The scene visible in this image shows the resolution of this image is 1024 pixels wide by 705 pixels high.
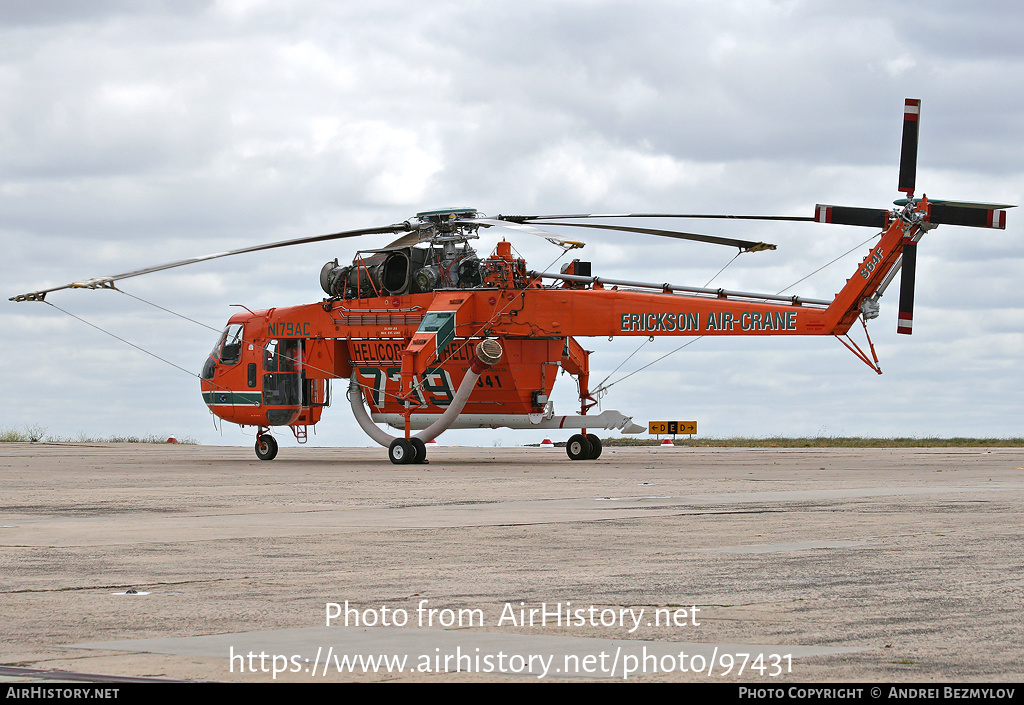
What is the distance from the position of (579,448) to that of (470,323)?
189 inches

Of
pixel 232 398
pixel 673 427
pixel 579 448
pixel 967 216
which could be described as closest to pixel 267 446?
pixel 232 398

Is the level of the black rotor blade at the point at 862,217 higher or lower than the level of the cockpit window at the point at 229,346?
higher

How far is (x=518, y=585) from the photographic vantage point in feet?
33.2

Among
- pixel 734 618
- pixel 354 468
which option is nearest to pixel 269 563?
pixel 734 618

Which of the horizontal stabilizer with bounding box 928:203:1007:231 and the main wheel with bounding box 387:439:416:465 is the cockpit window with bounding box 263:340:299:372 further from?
the horizontal stabilizer with bounding box 928:203:1007:231

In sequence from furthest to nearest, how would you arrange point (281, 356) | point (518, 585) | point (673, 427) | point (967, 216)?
1. point (673, 427)
2. point (281, 356)
3. point (967, 216)
4. point (518, 585)

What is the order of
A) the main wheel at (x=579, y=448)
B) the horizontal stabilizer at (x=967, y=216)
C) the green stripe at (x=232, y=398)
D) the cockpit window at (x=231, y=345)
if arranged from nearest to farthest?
1. the horizontal stabilizer at (x=967, y=216)
2. the main wheel at (x=579, y=448)
3. the green stripe at (x=232, y=398)
4. the cockpit window at (x=231, y=345)

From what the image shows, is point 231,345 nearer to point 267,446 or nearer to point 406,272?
point 267,446

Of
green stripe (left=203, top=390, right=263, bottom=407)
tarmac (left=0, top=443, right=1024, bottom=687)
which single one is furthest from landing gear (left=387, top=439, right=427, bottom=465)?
tarmac (left=0, top=443, right=1024, bottom=687)

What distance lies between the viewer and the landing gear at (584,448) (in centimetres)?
3497

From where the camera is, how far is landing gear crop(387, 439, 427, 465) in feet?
106

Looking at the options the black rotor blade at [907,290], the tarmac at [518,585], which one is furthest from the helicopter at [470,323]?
the tarmac at [518,585]

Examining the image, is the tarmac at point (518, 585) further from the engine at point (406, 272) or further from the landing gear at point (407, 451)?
the engine at point (406, 272)

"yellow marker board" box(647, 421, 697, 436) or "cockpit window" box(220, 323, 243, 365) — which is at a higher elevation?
"cockpit window" box(220, 323, 243, 365)
